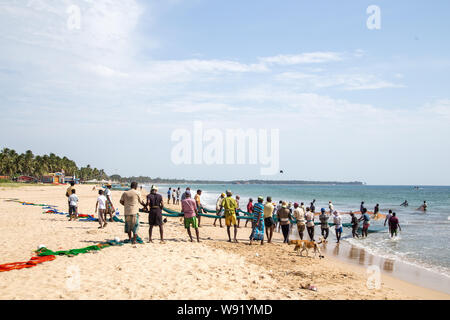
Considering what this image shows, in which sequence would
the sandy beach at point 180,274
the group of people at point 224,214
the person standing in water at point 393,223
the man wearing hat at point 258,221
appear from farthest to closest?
the person standing in water at point 393,223 → the man wearing hat at point 258,221 → the group of people at point 224,214 → the sandy beach at point 180,274

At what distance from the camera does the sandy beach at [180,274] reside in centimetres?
618

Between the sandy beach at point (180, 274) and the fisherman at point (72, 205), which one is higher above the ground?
the fisherman at point (72, 205)

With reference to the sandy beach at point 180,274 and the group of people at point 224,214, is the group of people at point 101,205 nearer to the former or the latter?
the group of people at point 224,214

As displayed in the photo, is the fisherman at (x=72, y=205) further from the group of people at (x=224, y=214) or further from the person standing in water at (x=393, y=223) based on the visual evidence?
the person standing in water at (x=393, y=223)

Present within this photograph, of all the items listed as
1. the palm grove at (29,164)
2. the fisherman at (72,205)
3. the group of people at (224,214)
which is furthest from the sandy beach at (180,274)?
the palm grove at (29,164)

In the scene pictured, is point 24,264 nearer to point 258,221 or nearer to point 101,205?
point 101,205

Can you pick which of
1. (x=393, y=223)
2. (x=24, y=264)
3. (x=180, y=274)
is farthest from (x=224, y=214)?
(x=393, y=223)

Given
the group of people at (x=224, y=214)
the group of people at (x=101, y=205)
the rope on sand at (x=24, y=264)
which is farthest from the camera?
the group of people at (x=101, y=205)

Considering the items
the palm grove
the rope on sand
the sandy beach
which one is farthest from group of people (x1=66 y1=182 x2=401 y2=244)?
the palm grove

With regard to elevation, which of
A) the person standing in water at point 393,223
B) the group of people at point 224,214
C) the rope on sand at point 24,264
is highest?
the group of people at point 224,214

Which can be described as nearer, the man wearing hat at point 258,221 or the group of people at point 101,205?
the man wearing hat at point 258,221

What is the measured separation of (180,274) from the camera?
7402 millimetres
